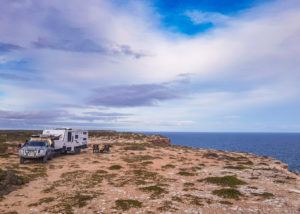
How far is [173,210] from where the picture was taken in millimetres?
20922

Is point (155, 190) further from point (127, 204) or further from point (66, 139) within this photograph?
point (66, 139)

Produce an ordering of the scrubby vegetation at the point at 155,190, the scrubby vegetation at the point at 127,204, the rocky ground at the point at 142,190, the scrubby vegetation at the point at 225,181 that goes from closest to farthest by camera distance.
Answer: the scrubby vegetation at the point at 127,204
the rocky ground at the point at 142,190
the scrubby vegetation at the point at 155,190
the scrubby vegetation at the point at 225,181

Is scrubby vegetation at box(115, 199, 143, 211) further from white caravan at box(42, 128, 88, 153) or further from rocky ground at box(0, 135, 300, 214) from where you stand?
white caravan at box(42, 128, 88, 153)

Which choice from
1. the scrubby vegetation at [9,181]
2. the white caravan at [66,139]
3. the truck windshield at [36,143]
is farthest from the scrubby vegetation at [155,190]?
the white caravan at [66,139]

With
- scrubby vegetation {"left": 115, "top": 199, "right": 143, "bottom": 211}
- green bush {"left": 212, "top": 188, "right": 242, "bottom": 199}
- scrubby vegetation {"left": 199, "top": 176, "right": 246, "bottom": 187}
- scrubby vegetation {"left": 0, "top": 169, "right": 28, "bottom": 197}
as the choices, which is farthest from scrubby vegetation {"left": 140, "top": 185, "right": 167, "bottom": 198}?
scrubby vegetation {"left": 0, "top": 169, "right": 28, "bottom": 197}

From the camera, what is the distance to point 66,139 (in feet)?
163

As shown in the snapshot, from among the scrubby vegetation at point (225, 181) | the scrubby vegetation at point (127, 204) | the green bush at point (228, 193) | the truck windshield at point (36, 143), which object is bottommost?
the scrubby vegetation at point (127, 204)

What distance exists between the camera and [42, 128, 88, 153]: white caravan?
1877 inches

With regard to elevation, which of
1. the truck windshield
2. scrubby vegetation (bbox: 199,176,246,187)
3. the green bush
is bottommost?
the green bush

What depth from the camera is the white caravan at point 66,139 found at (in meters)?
47.7

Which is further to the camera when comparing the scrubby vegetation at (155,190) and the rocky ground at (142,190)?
the scrubby vegetation at (155,190)

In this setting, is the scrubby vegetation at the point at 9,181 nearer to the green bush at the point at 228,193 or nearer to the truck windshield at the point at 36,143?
the truck windshield at the point at 36,143

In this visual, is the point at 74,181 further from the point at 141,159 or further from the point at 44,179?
the point at 141,159

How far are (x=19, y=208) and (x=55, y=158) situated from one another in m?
25.6
